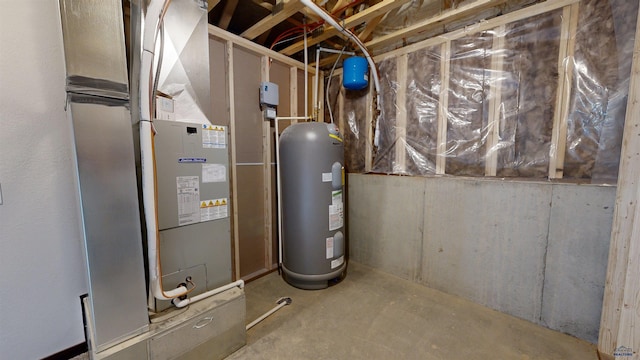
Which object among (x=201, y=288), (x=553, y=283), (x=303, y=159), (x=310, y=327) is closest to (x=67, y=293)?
(x=201, y=288)

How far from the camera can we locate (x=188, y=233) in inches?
54.4

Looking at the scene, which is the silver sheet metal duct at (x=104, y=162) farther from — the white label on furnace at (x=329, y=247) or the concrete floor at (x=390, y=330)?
the white label on furnace at (x=329, y=247)

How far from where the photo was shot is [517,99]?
71.7 inches

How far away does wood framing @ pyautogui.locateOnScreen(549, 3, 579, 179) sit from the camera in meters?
1.61

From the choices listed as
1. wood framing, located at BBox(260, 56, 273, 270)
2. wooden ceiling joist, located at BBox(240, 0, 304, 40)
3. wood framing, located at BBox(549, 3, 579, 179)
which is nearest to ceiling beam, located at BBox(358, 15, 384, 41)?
wooden ceiling joist, located at BBox(240, 0, 304, 40)

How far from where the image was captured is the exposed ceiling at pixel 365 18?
72.5 inches

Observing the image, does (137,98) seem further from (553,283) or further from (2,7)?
(553,283)

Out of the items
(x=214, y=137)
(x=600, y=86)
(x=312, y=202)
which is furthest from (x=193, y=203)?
(x=600, y=86)

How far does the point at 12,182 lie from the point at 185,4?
53.2 inches

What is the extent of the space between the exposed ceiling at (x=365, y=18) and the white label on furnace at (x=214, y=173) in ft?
4.11

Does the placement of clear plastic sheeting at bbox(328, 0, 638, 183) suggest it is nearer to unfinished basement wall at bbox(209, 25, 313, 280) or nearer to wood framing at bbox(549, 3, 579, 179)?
wood framing at bbox(549, 3, 579, 179)

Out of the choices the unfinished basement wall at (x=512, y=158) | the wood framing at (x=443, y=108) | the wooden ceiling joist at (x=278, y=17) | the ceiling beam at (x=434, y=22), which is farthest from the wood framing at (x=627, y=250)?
the wooden ceiling joist at (x=278, y=17)

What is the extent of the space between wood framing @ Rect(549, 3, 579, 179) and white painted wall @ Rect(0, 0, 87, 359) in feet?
10.0

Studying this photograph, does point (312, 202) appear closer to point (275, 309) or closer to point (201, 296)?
point (275, 309)
